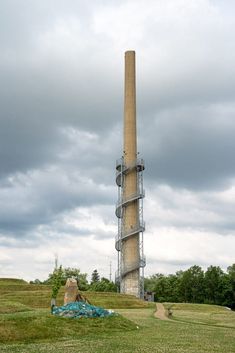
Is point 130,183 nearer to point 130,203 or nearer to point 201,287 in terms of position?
point 130,203

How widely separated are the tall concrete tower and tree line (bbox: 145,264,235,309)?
104 feet

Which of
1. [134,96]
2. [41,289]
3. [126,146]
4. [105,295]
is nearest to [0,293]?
[41,289]

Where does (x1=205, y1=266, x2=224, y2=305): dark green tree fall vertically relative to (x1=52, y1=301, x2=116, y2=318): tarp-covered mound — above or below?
above

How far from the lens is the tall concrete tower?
76312 millimetres

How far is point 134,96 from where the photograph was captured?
81.6m

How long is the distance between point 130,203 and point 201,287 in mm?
39500

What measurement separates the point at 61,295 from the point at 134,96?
35.6 meters

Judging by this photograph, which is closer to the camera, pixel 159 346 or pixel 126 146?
pixel 159 346

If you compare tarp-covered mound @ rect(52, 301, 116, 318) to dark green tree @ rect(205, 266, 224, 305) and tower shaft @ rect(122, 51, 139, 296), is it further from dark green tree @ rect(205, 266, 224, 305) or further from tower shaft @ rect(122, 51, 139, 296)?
dark green tree @ rect(205, 266, 224, 305)

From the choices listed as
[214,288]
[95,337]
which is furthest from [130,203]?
[95,337]

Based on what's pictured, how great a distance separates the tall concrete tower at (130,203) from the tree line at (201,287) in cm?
3183

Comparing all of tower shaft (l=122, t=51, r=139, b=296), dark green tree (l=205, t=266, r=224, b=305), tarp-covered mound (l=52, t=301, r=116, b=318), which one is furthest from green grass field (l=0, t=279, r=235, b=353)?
dark green tree (l=205, t=266, r=224, b=305)

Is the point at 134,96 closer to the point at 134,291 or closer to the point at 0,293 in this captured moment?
the point at 134,291

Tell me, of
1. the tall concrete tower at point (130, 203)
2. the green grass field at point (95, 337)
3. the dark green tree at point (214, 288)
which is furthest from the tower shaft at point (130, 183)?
the green grass field at point (95, 337)
